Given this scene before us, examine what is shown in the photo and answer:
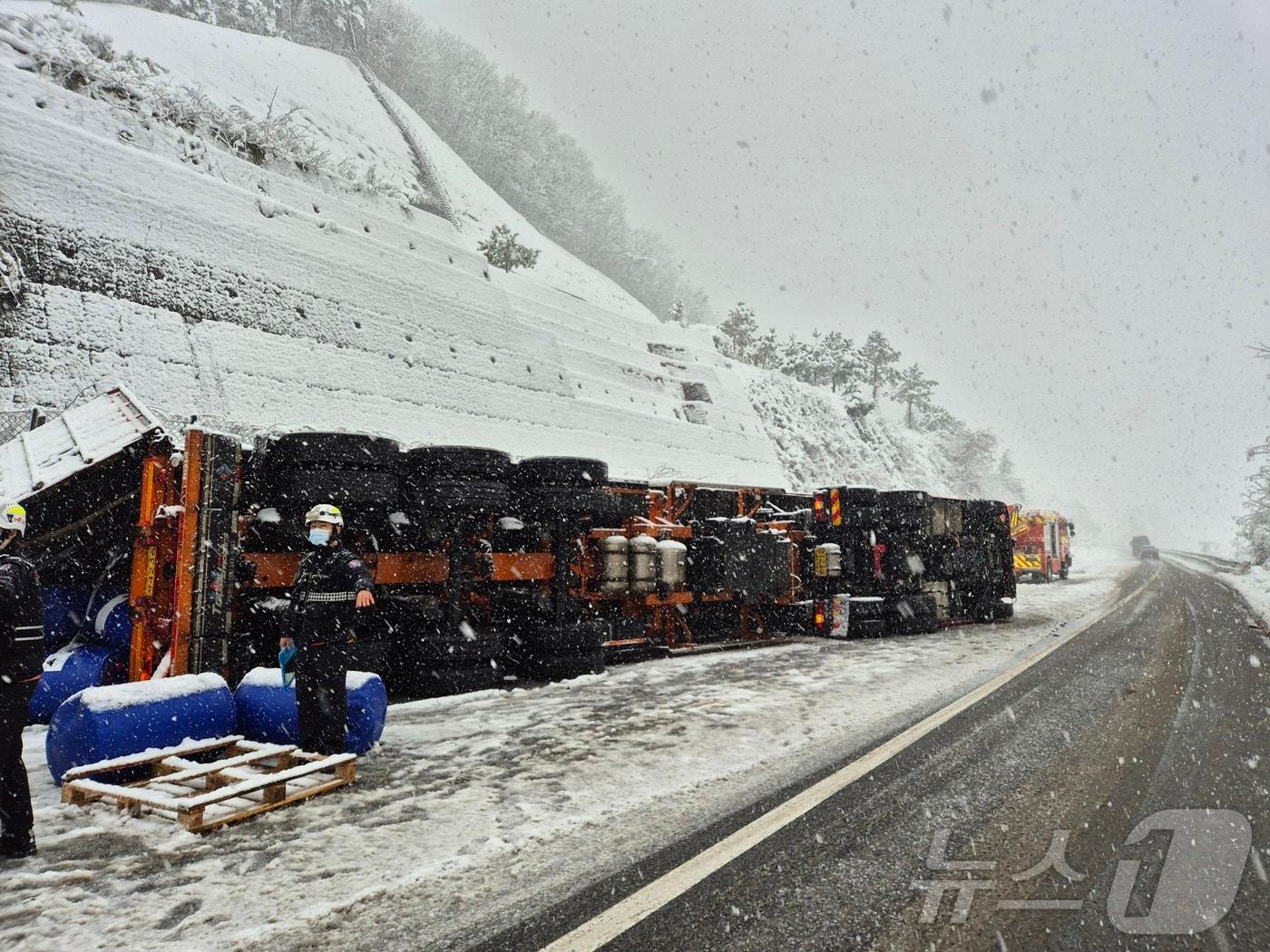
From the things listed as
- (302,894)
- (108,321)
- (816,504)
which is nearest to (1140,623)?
(816,504)

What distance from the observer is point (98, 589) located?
6359 millimetres

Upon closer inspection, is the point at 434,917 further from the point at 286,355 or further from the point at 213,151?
the point at 213,151

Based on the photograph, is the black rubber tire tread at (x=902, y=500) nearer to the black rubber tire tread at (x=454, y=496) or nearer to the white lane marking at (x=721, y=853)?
the white lane marking at (x=721, y=853)

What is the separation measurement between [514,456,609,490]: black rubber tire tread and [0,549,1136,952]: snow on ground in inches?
90.0

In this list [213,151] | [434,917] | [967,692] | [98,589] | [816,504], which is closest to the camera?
[434,917]

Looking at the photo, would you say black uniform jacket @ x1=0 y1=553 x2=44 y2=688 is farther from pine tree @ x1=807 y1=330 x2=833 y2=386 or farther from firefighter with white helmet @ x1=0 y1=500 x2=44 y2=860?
pine tree @ x1=807 y1=330 x2=833 y2=386

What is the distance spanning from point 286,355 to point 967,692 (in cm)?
1772

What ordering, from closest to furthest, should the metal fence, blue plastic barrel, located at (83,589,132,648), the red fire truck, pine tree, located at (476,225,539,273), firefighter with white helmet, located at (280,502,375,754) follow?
1. firefighter with white helmet, located at (280,502,375,754)
2. blue plastic barrel, located at (83,589,132,648)
3. the metal fence
4. the red fire truck
5. pine tree, located at (476,225,539,273)

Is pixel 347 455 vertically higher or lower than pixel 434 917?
higher

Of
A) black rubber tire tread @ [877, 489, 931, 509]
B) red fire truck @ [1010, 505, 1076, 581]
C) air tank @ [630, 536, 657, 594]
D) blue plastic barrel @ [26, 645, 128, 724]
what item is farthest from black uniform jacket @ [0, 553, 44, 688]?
red fire truck @ [1010, 505, 1076, 581]

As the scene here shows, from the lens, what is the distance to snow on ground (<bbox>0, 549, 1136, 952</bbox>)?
9.24 ft

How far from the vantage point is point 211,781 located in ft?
14.3

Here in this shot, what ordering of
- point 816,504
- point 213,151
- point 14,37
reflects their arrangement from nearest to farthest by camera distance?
point 816,504 → point 14,37 → point 213,151

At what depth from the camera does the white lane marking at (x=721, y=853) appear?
2.65m
